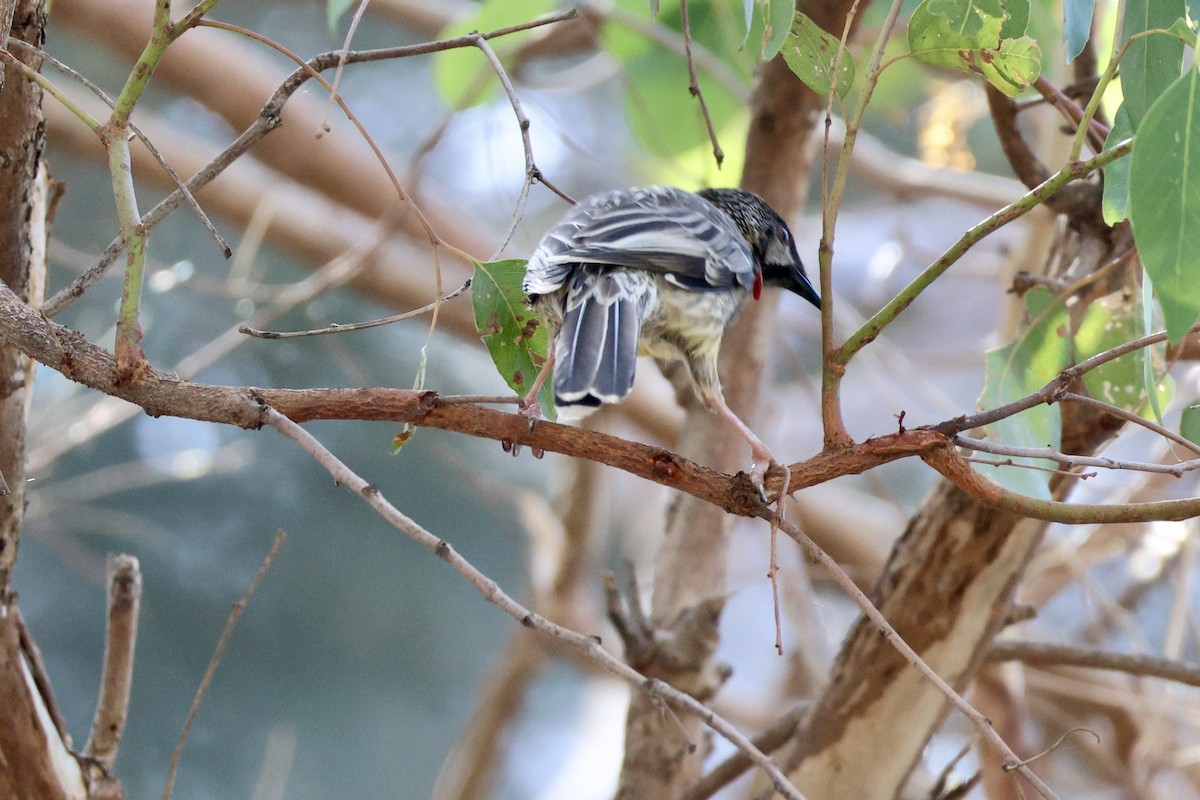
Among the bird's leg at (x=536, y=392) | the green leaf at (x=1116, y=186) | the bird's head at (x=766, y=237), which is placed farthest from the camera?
the bird's head at (x=766, y=237)

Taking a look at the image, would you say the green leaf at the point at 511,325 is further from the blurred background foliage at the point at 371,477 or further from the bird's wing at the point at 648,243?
the blurred background foliage at the point at 371,477

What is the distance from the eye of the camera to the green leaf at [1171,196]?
39.9 inches

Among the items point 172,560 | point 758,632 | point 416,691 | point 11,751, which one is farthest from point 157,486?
point 758,632

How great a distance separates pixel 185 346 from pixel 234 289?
134 cm

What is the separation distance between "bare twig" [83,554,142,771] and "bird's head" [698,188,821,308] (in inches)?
51.1

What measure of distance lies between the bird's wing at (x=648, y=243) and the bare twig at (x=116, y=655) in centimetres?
69

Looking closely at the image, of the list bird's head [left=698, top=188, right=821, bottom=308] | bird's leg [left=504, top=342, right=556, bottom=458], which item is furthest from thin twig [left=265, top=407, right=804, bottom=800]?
bird's head [left=698, top=188, right=821, bottom=308]

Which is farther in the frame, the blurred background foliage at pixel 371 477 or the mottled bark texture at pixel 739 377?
the blurred background foliage at pixel 371 477

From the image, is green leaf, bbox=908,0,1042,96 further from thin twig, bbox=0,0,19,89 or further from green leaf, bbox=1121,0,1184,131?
thin twig, bbox=0,0,19,89

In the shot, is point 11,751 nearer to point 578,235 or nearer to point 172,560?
point 578,235

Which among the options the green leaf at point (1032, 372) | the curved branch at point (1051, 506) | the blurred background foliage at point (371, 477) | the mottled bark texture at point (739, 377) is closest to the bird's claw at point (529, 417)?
the curved branch at point (1051, 506)

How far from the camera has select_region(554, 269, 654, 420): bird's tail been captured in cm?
132

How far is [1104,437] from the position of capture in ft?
6.10

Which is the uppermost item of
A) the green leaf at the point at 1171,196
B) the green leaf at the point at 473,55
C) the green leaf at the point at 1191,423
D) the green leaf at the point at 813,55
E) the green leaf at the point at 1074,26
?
the green leaf at the point at 473,55
